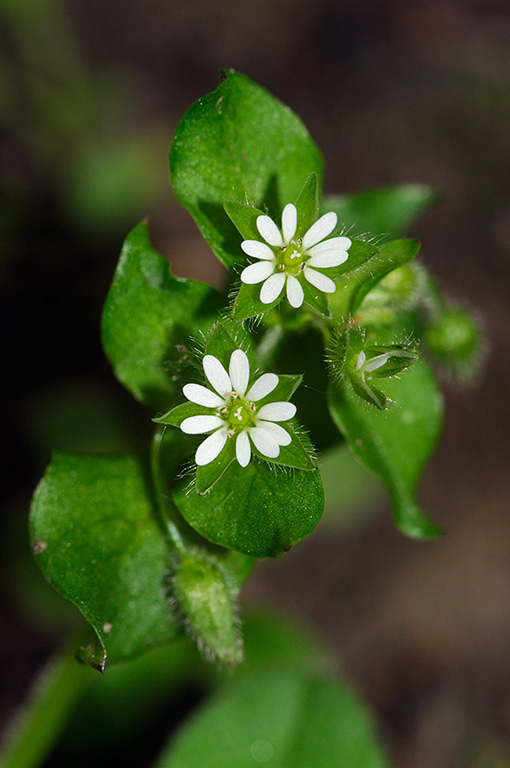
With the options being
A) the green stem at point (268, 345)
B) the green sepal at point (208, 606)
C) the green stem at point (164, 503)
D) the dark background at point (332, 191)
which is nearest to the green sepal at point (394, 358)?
the green stem at point (268, 345)

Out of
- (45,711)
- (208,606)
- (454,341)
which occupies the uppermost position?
(208,606)

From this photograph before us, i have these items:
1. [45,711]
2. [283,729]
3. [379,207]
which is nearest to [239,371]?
[379,207]

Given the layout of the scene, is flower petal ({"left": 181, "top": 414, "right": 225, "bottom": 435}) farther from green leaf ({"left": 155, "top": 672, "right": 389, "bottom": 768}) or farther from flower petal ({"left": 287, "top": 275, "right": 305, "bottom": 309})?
green leaf ({"left": 155, "top": 672, "right": 389, "bottom": 768})

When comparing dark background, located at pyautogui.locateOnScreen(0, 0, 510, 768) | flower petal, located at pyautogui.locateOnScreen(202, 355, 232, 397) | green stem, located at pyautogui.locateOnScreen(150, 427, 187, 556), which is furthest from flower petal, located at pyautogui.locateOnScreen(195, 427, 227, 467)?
dark background, located at pyautogui.locateOnScreen(0, 0, 510, 768)

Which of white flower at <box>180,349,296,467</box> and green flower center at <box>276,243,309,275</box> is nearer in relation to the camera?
white flower at <box>180,349,296,467</box>

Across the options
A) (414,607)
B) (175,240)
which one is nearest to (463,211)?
(175,240)

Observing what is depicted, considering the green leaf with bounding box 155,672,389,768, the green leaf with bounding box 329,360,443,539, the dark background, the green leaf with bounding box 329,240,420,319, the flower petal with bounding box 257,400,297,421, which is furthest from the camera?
the dark background

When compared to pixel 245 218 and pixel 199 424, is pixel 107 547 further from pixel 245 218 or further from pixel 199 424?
pixel 245 218
